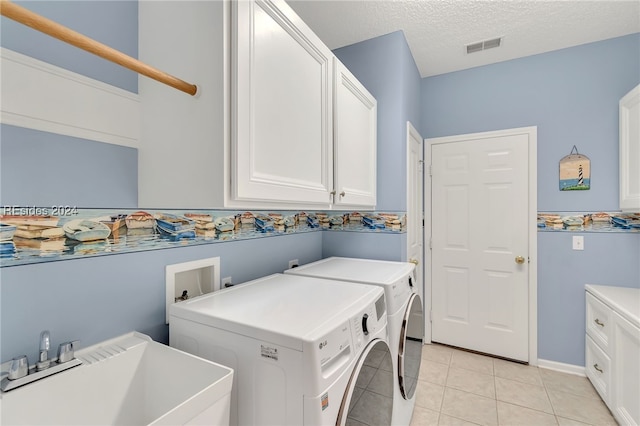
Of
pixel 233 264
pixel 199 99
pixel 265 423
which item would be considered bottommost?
pixel 265 423

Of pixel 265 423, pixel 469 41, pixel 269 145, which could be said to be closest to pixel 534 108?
pixel 469 41

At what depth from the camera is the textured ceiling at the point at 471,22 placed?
6.35 feet

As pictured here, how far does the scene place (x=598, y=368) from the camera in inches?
84.6

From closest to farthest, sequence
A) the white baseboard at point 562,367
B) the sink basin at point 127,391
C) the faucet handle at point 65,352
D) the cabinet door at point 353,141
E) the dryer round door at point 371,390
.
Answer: the sink basin at point 127,391, the faucet handle at point 65,352, the dryer round door at point 371,390, the cabinet door at point 353,141, the white baseboard at point 562,367

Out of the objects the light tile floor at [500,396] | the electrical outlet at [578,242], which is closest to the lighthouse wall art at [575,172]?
the electrical outlet at [578,242]

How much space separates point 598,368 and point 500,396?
29.4 inches

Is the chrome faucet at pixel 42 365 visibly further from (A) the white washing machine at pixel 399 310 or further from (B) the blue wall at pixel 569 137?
(B) the blue wall at pixel 569 137

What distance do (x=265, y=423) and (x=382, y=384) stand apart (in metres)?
0.61

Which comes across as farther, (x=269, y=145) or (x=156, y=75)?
(x=269, y=145)

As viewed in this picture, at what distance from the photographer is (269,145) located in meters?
1.06

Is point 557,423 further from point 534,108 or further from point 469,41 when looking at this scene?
point 469,41

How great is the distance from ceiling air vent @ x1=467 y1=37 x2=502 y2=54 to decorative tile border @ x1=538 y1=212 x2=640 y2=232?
1.48 metres

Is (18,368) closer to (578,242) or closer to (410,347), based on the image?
(410,347)

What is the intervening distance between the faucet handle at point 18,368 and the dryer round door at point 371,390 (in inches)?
34.7
